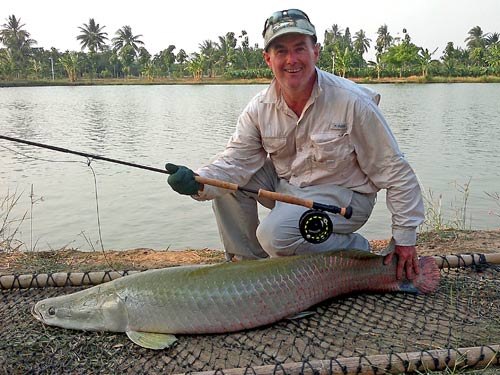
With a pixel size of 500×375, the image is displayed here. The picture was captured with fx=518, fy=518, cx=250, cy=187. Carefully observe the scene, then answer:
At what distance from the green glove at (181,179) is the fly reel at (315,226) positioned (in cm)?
76

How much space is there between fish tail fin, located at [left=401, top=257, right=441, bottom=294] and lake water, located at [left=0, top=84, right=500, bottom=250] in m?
3.61

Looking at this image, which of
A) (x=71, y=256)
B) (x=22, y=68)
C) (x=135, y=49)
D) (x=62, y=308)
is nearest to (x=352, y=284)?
(x=62, y=308)

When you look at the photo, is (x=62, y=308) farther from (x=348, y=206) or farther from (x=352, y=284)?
(x=348, y=206)

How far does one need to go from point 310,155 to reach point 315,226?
0.55 meters

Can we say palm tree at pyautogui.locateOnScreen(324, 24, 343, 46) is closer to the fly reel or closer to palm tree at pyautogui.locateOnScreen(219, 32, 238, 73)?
palm tree at pyautogui.locateOnScreen(219, 32, 238, 73)

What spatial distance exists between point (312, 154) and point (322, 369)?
1656mm

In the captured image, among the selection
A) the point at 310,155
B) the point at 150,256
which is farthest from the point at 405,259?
the point at 150,256

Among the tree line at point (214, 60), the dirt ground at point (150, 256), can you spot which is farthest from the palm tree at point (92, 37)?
the dirt ground at point (150, 256)

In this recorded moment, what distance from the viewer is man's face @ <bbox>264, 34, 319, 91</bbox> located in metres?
3.41

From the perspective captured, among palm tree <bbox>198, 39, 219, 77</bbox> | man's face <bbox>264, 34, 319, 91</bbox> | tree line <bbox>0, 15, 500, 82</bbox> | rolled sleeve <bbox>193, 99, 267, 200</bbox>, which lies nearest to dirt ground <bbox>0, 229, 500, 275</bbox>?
rolled sleeve <bbox>193, 99, 267, 200</bbox>

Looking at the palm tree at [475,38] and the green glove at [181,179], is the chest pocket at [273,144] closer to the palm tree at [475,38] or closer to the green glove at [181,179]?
the green glove at [181,179]

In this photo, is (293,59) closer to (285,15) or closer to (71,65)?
(285,15)

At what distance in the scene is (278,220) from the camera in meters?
3.53

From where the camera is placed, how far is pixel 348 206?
363cm
